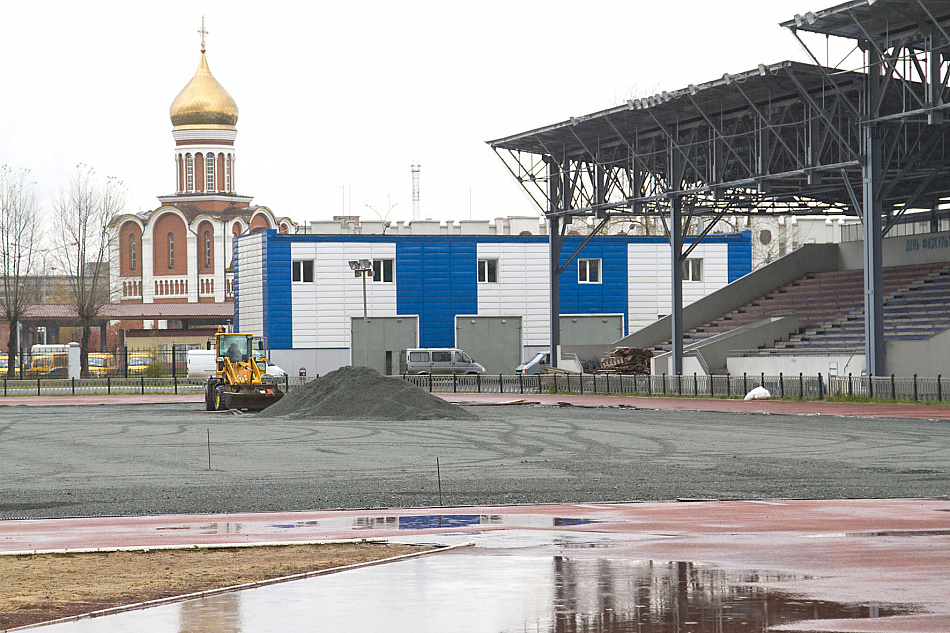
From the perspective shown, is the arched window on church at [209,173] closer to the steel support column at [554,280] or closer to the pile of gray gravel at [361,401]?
the steel support column at [554,280]

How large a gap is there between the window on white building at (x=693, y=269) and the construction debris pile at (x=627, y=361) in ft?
62.0

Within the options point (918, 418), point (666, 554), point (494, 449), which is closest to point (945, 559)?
point (666, 554)

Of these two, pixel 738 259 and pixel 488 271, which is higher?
pixel 738 259

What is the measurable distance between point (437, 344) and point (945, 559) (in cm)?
5839

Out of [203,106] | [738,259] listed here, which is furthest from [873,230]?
[203,106]

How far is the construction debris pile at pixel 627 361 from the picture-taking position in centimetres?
5272

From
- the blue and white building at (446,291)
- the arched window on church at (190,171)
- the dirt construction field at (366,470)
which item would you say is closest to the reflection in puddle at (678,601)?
the dirt construction field at (366,470)

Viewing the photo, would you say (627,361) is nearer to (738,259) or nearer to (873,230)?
(873,230)

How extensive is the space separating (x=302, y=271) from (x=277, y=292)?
181cm

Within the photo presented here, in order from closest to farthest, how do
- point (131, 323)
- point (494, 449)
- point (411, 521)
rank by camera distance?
point (411, 521) < point (494, 449) < point (131, 323)

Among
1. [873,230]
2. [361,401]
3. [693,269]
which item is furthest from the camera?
[693,269]

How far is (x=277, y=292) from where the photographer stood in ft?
219

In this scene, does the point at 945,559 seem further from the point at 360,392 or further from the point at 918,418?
the point at 360,392

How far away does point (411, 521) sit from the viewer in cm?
1355
